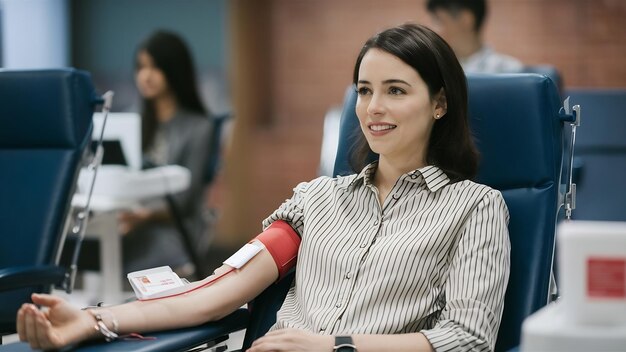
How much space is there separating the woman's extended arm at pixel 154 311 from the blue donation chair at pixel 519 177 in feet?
0.15

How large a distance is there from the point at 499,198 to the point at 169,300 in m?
0.64

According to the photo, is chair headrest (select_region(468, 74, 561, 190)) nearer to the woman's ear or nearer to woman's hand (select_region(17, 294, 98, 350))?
the woman's ear

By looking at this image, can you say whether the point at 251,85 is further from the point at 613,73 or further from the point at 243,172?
the point at 613,73

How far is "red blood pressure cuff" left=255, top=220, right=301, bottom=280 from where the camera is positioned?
1896mm

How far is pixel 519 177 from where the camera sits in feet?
6.36

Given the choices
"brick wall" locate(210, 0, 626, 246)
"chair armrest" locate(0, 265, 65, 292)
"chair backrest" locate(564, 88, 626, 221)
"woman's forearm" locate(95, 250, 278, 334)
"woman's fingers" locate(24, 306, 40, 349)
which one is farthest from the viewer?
"brick wall" locate(210, 0, 626, 246)

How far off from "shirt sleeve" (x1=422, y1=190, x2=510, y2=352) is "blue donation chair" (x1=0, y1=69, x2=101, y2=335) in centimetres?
118

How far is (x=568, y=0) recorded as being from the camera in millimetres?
4965

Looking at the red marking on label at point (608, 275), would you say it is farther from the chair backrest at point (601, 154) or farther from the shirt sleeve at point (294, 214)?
the chair backrest at point (601, 154)

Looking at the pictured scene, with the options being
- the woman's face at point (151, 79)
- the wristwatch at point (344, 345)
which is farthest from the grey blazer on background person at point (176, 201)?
the wristwatch at point (344, 345)

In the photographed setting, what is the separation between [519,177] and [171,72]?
270cm

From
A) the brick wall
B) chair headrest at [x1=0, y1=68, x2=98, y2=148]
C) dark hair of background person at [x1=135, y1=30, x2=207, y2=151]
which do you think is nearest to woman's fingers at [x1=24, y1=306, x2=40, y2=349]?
chair headrest at [x1=0, y1=68, x2=98, y2=148]

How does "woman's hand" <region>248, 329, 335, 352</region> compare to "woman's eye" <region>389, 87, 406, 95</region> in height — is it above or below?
below

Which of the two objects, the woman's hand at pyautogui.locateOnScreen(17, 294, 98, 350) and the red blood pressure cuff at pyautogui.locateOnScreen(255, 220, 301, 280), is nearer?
the woman's hand at pyautogui.locateOnScreen(17, 294, 98, 350)
